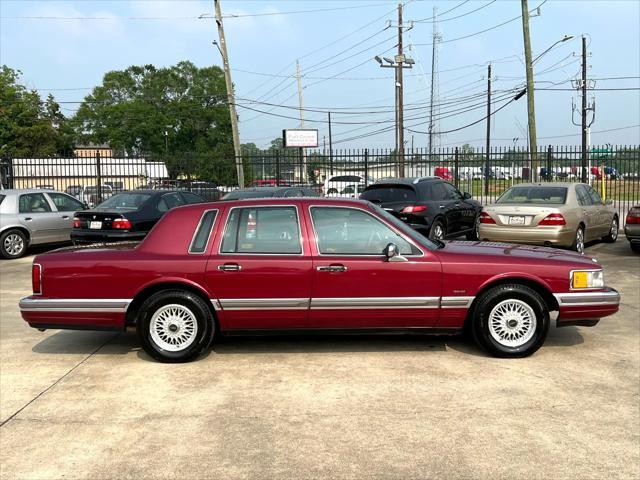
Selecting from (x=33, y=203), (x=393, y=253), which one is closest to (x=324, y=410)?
(x=393, y=253)

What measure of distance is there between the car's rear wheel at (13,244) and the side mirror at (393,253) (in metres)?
10.4

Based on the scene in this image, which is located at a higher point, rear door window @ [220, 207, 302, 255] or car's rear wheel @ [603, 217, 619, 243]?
rear door window @ [220, 207, 302, 255]

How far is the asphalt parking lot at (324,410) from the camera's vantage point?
364 centimetres

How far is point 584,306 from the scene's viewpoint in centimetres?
555

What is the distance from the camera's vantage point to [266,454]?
376 cm

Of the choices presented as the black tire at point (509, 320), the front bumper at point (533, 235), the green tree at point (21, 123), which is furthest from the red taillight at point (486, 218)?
the green tree at point (21, 123)

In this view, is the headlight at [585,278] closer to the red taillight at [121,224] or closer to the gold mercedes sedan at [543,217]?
the gold mercedes sedan at [543,217]

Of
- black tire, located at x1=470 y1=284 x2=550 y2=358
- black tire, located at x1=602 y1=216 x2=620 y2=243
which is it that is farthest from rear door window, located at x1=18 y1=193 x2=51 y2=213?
black tire, located at x1=602 y1=216 x2=620 y2=243

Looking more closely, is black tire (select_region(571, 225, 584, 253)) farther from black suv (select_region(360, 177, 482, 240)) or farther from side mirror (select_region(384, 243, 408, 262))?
side mirror (select_region(384, 243, 408, 262))

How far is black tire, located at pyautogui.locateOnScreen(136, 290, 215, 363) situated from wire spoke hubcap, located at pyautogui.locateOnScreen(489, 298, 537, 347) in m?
2.57

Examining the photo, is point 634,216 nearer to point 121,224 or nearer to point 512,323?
point 512,323

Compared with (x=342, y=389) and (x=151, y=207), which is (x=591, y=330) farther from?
(x=151, y=207)

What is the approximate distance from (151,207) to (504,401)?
8.97m

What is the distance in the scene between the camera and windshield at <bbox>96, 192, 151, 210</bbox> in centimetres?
1198
